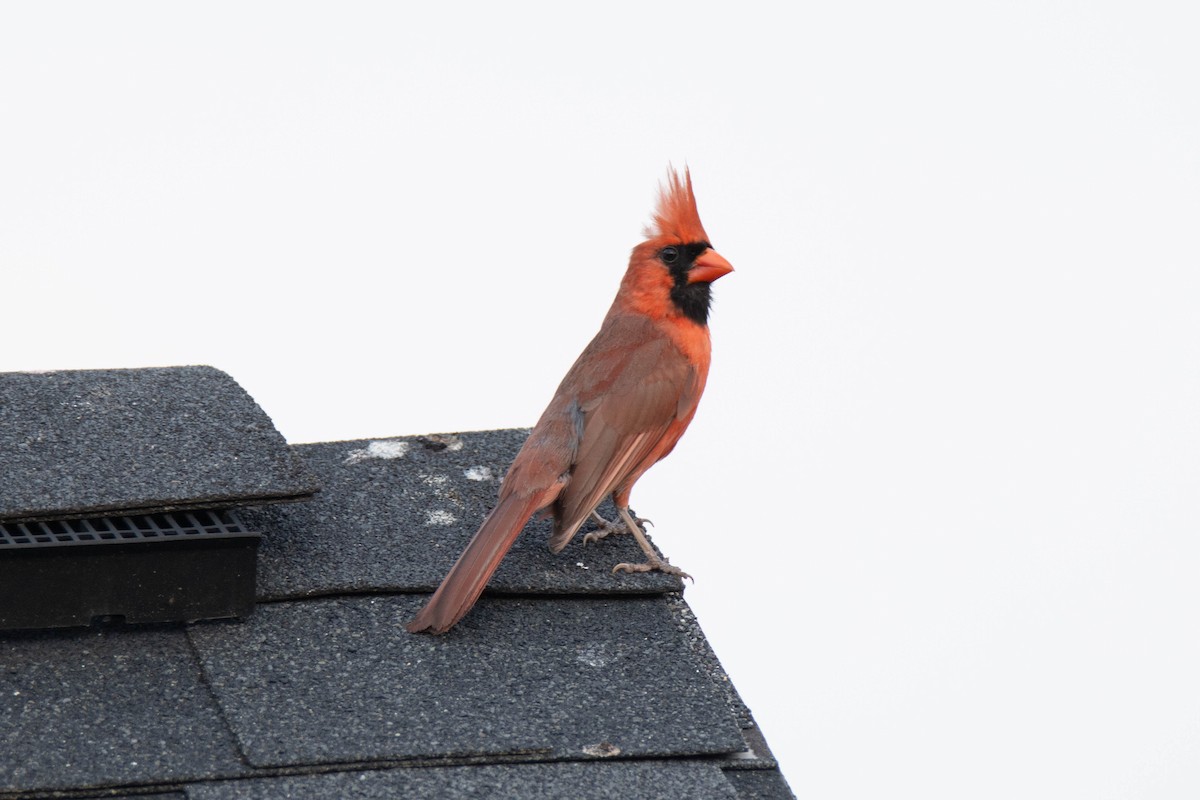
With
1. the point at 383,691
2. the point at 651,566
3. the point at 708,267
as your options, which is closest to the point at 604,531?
the point at 651,566

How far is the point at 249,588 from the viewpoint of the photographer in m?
3.51

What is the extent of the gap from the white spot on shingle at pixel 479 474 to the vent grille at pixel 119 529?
2.75ft

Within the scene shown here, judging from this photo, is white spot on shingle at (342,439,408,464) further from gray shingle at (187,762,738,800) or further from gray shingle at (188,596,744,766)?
gray shingle at (187,762,738,800)

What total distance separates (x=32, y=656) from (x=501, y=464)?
54.1 inches

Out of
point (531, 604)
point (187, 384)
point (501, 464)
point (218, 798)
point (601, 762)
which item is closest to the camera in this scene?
point (218, 798)

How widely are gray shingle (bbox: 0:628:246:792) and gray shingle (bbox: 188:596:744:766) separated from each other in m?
0.06

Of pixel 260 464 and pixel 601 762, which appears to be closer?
pixel 601 762

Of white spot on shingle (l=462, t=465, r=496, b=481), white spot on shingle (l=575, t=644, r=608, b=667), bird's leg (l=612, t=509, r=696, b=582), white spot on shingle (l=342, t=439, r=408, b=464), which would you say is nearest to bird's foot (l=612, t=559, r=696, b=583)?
bird's leg (l=612, t=509, r=696, b=582)

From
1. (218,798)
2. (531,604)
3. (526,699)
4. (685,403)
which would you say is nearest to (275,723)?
(218,798)

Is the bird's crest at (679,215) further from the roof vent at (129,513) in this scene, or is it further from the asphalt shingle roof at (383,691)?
the roof vent at (129,513)

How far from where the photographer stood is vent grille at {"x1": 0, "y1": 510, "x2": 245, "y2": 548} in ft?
11.1

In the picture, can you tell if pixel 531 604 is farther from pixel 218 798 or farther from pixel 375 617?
pixel 218 798

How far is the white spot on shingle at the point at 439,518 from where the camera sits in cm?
400

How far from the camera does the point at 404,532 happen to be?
3939 millimetres
